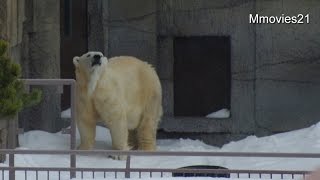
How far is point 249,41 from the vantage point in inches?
418

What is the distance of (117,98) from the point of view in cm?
909

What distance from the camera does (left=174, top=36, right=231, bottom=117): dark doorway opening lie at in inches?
430

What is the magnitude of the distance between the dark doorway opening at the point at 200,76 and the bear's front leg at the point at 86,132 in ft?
6.41

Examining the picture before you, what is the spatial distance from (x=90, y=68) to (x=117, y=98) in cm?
44

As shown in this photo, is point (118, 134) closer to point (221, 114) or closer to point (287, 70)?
point (221, 114)

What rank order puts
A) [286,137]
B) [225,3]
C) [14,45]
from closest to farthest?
[14,45]
[286,137]
[225,3]

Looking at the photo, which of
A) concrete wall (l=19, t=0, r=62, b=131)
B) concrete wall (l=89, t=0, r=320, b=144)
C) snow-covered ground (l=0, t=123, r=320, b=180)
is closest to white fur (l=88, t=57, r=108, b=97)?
snow-covered ground (l=0, t=123, r=320, b=180)

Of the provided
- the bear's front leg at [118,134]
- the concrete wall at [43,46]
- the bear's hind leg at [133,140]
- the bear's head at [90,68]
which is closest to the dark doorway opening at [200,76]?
the bear's hind leg at [133,140]

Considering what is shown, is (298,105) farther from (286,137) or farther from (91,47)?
(91,47)

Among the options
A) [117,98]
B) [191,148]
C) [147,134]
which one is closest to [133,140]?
[147,134]

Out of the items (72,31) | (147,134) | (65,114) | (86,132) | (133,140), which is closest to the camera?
(86,132)

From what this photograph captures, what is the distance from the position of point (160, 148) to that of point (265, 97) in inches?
57.5

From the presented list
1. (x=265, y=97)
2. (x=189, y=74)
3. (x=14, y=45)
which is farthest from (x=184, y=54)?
(x=14, y=45)

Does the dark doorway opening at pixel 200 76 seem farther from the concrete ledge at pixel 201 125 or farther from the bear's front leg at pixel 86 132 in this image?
the bear's front leg at pixel 86 132
